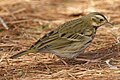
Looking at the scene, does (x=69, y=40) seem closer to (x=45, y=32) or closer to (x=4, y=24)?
(x=45, y=32)

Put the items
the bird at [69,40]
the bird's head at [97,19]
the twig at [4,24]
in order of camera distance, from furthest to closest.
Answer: the twig at [4,24] < the bird's head at [97,19] < the bird at [69,40]

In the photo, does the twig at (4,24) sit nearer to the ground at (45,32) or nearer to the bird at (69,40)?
the ground at (45,32)

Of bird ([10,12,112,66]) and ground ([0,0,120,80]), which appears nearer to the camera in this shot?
ground ([0,0,120,80])

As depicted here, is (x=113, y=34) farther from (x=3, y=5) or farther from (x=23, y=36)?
(x=3, y=5)

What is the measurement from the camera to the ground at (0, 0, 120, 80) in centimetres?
572

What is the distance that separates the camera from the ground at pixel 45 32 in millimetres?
5724

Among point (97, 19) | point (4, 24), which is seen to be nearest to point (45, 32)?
point (4, 24)

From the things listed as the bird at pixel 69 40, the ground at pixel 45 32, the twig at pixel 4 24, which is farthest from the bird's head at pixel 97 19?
the twig at pixel 4 24

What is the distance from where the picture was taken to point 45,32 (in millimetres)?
7547

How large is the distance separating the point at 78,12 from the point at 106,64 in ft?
8.56

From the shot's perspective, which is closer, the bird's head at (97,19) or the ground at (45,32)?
the ground at (45,32)

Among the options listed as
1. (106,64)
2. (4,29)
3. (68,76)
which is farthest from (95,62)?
(4,29)

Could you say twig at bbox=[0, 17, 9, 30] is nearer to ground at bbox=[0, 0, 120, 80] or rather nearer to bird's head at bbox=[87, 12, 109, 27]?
ground at bbox=[0, 0, 120, 80]

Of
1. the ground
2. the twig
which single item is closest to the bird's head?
the ground
